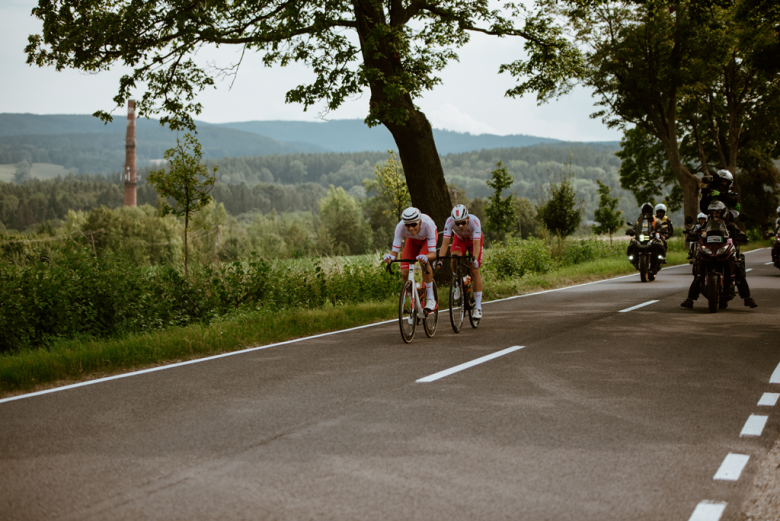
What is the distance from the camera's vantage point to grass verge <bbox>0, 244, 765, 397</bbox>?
7.29 metres

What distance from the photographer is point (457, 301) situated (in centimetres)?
1034

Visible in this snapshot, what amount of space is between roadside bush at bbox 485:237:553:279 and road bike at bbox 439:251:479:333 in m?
10.2

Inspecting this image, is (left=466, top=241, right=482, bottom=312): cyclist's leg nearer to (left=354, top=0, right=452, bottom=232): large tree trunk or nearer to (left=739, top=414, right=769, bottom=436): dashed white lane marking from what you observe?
(left=739, top=414, right=769, bottom=436): dashed white lane marking

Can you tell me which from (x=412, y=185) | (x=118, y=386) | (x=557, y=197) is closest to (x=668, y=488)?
(x=118, y=386)

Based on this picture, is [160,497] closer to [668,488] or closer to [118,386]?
[668,488]

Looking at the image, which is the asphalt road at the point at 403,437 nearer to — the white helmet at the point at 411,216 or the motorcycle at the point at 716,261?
the white helmet at the point at 411,216

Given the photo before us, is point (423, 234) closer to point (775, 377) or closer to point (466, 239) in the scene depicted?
point (466, 239)

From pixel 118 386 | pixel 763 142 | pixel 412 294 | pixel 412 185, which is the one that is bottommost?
pixel 118 386

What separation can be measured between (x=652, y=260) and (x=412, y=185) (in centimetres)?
753

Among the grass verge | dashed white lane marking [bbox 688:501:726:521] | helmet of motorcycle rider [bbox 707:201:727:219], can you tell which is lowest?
the grass verge

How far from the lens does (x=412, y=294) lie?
9312 mm

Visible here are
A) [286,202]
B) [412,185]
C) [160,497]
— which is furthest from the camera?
[286,202]

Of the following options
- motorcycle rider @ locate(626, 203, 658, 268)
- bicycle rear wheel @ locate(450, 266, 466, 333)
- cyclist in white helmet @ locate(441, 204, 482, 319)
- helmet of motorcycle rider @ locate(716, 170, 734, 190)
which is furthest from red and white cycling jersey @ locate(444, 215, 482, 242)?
motorcycle rider @ locate(626, 203, 658, 268)

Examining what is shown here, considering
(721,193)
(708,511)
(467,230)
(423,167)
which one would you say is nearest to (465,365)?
(467,230)
